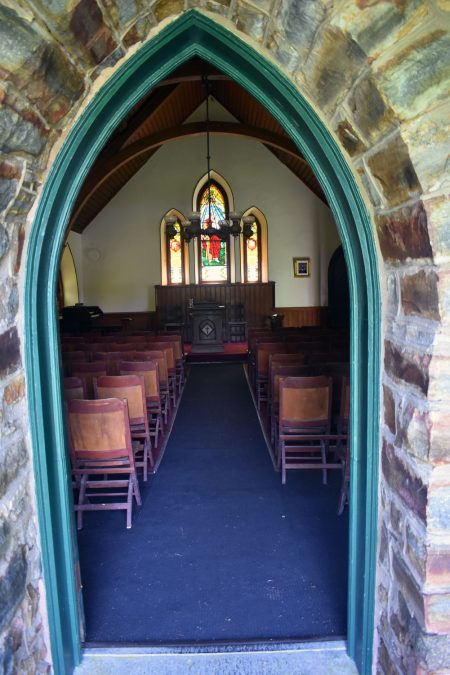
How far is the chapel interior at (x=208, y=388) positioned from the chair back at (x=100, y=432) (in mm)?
13

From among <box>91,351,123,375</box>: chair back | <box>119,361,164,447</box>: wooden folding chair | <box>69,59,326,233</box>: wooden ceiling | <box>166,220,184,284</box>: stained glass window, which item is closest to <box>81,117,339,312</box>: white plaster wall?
<box>166,220,184,284</box>: stained glass window

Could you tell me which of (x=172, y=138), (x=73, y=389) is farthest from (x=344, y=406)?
(x=172, y=138)

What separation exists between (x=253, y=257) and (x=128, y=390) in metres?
9.65

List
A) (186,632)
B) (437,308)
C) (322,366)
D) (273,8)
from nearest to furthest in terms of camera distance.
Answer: (437,308) < (273,8) < (186,632) < (322,366)

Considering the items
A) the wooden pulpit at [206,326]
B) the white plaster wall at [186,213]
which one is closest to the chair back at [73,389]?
the wooden pulpit at [206,326]

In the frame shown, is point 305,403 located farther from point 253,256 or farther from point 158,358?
point 253,256

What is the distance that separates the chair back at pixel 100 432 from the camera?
3.03 meters

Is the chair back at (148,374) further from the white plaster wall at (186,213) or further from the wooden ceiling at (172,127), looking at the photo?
the white plaster wall at (186,213)

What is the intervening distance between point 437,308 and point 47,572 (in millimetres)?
1707

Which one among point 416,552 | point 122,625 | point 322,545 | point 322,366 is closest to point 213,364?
point 322,366

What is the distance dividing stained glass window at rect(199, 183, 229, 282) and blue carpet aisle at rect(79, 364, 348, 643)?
29.5 ft

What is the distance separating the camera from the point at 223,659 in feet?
6.37

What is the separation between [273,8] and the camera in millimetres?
1334

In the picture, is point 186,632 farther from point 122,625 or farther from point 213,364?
point 213,364
